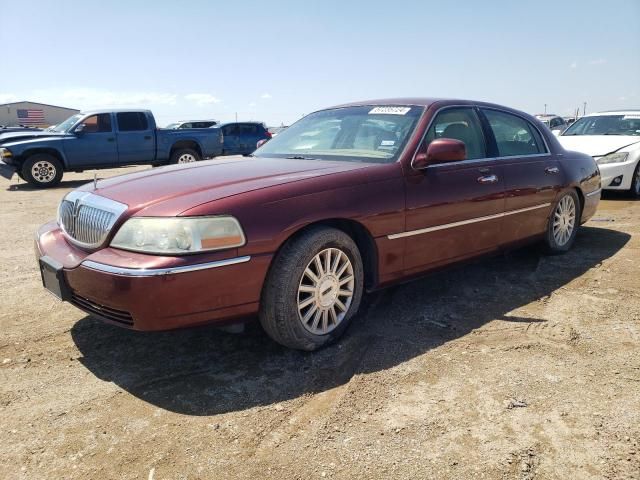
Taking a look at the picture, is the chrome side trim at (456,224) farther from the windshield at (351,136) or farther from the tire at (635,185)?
the tire at (635,185)

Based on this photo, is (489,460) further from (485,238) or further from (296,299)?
(485,238)

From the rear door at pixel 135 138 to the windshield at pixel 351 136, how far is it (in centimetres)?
978

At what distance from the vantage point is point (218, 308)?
8.70 feet

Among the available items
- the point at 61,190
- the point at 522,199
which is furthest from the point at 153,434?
the point at 61,190

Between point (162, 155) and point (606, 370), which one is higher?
point (162, 155)

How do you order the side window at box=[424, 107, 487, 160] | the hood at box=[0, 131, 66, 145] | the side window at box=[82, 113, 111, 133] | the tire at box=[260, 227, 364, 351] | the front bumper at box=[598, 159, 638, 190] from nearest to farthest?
the tire at box=[260, 227, 364, 351] → the side window at box=[424, 107, 487, 160] → the front bumper at box=[598, 159, 638, 190] → the hood at box=[0, 131, 66, 145] → the side window at box=[82, 113, 111, 133]

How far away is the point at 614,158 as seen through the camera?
27.2ft

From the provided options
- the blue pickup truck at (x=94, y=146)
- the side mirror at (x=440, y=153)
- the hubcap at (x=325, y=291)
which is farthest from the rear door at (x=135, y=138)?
the hubcap at (x=325, y=291)

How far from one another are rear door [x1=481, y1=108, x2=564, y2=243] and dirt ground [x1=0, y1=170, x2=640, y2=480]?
69 centimetres

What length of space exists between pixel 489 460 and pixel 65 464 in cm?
175

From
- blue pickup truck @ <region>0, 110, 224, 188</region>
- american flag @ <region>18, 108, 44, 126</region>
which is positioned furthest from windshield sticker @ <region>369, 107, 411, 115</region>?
american flag @ <region>18, 108, 44, 126</region>

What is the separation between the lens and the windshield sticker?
387 cm

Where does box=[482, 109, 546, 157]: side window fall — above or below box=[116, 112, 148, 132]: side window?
below

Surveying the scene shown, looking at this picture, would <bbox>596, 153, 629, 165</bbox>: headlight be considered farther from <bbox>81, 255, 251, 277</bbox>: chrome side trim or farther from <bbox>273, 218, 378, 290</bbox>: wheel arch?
<bbox>81, 255, 251, 277</bbox>: chrome side trim
